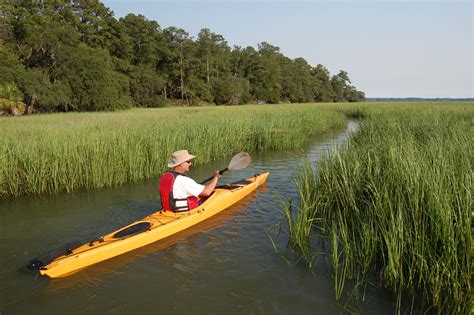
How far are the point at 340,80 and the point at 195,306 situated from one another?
90.1 m

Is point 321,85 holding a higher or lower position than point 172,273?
higher

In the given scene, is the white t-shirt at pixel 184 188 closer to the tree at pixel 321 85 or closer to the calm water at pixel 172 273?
the calm water at pixel 172 273

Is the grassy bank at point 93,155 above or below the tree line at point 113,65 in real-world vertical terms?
below

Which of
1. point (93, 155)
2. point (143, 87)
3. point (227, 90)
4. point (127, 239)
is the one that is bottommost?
point (127, 239)

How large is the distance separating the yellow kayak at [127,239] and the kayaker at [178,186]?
14cm

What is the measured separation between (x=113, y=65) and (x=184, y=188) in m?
33.0

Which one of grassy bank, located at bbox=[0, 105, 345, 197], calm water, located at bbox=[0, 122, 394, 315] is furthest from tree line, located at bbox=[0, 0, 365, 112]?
calm water, located at bbox=[0, 122, 394, 315]

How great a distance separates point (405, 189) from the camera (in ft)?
11.8

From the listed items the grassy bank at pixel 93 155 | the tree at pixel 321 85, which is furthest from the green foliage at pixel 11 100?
the tree at pixel 321 85

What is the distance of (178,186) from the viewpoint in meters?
4.89

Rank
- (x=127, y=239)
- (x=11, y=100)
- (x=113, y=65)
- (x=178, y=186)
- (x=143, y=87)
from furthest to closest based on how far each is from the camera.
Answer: (x=143, y=87), (x=113, y=65), (x=11, y=100), (x=178, y=186), (x=127, y=239)

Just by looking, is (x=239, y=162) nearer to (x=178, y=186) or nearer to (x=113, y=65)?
(x=178, y=186)

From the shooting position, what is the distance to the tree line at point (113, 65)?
22641 millimetres

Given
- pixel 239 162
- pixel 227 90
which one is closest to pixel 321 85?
pixel 227 90
